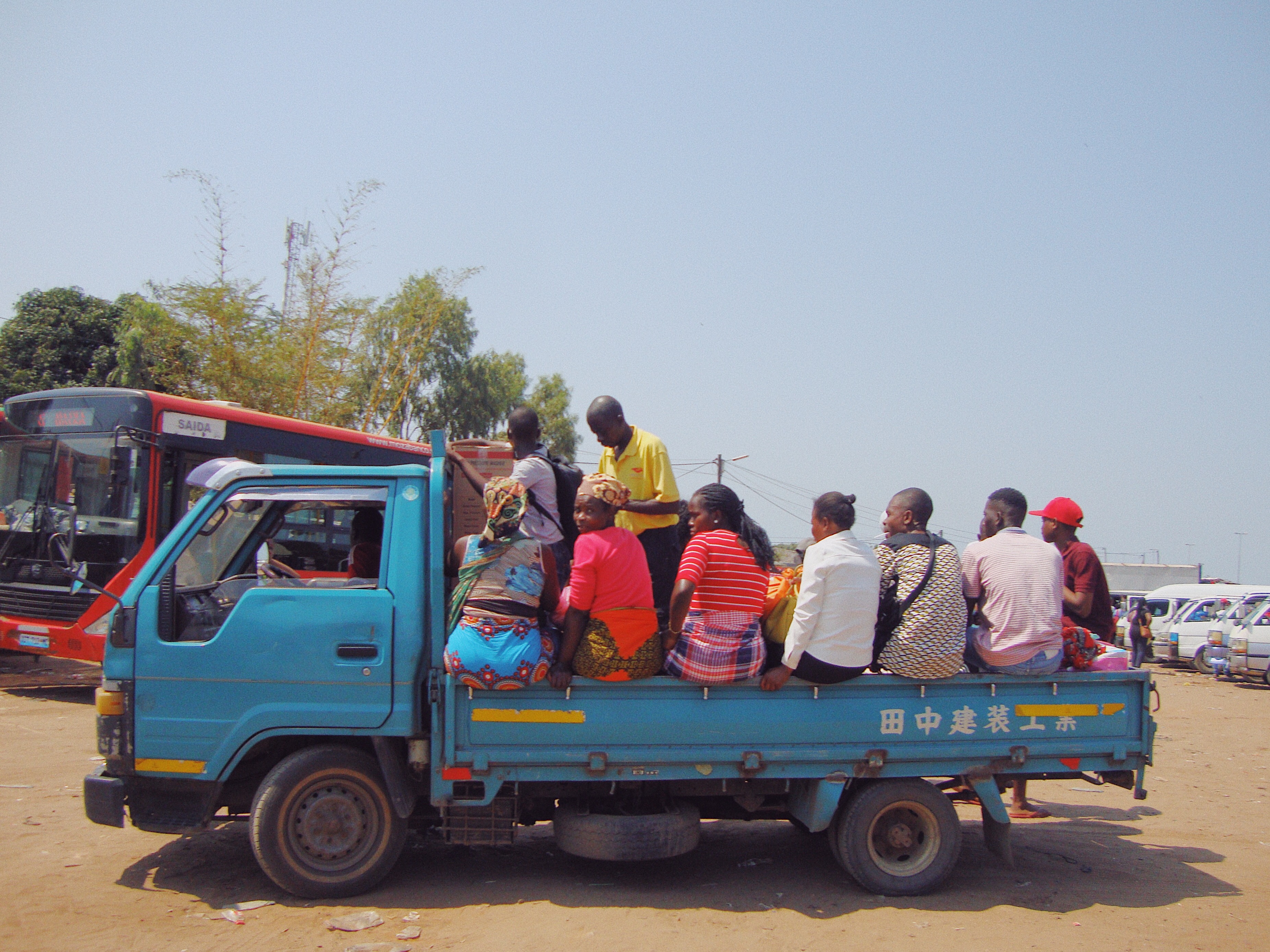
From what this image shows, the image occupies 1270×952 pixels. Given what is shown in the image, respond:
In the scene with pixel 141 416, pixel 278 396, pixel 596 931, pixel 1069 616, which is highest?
pixel 278 396

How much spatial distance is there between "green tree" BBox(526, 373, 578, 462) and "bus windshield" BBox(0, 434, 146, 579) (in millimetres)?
22606

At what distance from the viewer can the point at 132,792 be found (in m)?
4.28

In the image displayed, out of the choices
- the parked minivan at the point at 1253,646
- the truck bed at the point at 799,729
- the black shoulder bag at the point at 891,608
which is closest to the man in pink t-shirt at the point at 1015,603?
the truck bed at the point at 799,729

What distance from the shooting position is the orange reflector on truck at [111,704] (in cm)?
420

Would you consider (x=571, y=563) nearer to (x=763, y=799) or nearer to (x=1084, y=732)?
(x=763, y=799)

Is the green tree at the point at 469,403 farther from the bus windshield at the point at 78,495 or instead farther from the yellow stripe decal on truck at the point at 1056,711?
the yellow stripe decal on truck at the point at 1056,711

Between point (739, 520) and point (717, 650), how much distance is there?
0.71 meters

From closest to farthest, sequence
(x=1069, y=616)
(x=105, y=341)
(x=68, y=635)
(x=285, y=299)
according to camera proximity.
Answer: (x=1069, y=616)
(x=68, y=635)
(x=285, y=299)
(x=105, y=341)

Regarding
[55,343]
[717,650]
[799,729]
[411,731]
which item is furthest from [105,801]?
[55,343]

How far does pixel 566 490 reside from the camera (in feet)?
17.0

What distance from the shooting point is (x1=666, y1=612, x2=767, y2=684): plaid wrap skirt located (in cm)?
437

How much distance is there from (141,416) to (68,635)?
2338 millimetres

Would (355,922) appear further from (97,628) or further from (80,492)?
(80,492)

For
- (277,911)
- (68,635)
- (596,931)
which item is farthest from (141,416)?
(596,931)
